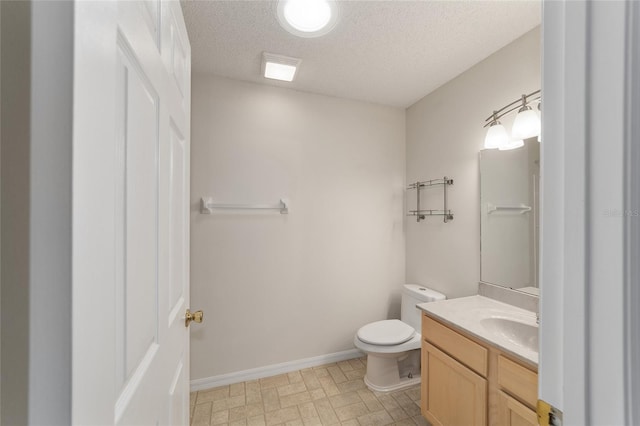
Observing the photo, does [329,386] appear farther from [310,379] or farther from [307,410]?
[307,410]

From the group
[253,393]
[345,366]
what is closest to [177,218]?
[253,393]

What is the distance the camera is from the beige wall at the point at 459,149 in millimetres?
1632

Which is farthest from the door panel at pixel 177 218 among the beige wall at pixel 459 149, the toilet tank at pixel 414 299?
the beige wall at pixel 459 149

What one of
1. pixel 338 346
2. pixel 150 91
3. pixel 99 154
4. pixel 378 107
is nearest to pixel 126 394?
pixel 99 154

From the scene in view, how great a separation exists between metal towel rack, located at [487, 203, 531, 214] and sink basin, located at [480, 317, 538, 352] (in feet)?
2.20

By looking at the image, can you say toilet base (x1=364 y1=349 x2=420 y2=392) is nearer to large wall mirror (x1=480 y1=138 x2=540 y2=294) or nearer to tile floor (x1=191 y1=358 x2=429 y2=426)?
tile floor (x1=191 y1=358 x2=429 y2=426)

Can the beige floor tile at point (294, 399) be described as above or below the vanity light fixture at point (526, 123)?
below

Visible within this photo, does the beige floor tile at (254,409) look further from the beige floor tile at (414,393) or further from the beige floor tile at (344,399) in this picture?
the beige floor tile at (414,393)

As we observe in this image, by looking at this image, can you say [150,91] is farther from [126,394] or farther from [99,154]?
[126,394]

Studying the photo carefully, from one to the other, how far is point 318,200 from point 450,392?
5.18ft

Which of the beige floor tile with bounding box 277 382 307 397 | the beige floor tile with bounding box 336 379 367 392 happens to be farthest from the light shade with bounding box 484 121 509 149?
the beige floor tile with bounding box 277 382 307 397

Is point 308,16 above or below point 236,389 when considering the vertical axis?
above

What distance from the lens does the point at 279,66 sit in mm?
1879

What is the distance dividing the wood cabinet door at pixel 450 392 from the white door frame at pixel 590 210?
1011 mm
